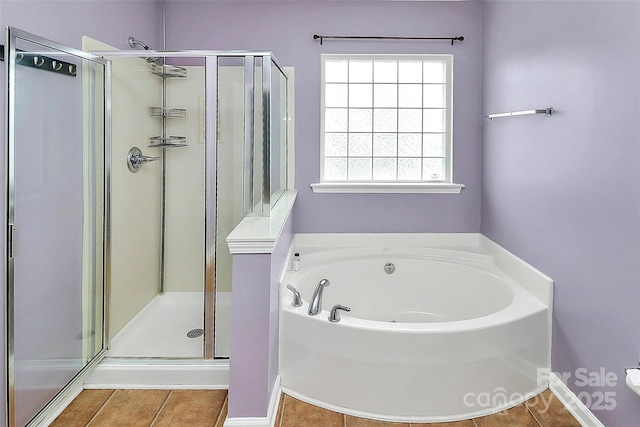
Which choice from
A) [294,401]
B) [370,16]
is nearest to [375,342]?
[294,401]

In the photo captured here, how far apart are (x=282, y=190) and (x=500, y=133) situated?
1.50 meters

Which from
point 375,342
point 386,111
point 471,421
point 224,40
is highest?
point 224,40

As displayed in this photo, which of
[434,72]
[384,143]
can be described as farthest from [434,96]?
[384,143]

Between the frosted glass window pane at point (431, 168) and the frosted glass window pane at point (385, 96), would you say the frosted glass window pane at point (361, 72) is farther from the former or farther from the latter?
the frosted glass window pane at point (431, 168)

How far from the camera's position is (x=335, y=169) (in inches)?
143

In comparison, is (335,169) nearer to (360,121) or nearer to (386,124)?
(360,121)

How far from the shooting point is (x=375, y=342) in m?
2.12

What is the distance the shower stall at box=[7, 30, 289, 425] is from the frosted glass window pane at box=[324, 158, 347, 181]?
72cm

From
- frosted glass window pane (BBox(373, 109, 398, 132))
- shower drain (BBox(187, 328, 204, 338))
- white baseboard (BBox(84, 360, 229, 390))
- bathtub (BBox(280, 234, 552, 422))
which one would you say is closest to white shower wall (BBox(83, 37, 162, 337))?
white baseboard (BBox(84, 360, 229, 390))

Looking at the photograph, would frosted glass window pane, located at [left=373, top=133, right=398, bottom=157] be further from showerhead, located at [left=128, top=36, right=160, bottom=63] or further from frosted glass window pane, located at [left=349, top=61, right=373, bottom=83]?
showerhead, located at [left=128, top=36, right=160, bottom=63]

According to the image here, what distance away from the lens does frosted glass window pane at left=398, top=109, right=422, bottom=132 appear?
3.61m

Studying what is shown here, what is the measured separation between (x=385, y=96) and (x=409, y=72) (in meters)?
0.25

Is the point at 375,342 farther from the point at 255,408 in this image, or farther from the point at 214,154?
the point at 214,154

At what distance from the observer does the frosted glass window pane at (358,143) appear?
3619 millimetres
